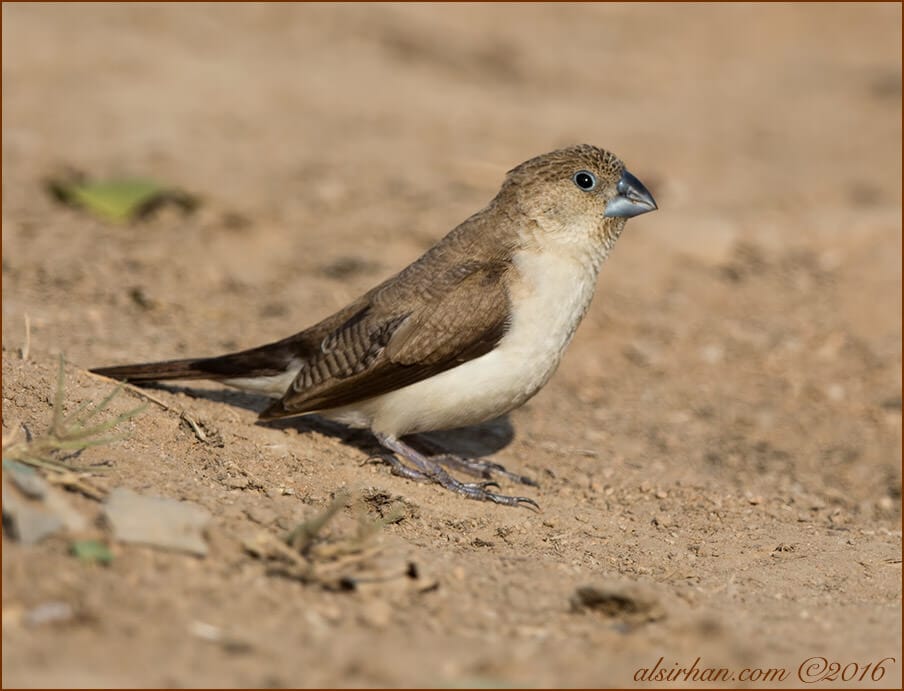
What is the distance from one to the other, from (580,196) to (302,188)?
15.8 feet

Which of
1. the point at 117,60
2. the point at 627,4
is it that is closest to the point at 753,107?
the point at 627,4

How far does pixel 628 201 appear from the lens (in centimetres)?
637

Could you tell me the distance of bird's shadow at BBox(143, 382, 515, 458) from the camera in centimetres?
Answer: 660

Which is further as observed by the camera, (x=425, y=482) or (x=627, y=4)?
(x=627, y=4)

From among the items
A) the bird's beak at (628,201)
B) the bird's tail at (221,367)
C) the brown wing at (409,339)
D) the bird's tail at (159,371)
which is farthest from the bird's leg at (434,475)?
the bird's beak at (628,201)

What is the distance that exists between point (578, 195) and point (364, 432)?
1806 millimetres

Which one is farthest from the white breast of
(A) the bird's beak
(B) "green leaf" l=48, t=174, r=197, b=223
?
(B) "green leaf" l=48, t=174, r=197, b=223

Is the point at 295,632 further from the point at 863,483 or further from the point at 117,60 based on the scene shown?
the point at 117,60

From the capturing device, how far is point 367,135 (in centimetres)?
1202

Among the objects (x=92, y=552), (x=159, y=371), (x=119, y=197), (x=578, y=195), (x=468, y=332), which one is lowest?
(x=92, y=552)

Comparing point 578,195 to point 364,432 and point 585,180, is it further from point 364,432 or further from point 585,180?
point 364,432

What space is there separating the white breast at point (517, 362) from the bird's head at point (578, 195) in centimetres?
16

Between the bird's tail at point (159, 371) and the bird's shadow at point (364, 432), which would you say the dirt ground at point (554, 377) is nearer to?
the bird's shadow at point (364, 432)

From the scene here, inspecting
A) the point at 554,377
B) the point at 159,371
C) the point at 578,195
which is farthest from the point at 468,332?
the point at 554,377
